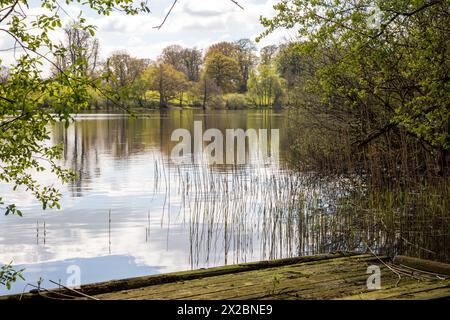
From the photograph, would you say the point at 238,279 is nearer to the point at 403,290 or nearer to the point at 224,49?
the point at 403,290

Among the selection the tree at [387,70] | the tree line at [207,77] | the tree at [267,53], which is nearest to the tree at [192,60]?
the tree line at [207,77]

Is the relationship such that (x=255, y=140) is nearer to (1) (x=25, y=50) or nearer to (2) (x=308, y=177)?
(2) (x=308, y=177)

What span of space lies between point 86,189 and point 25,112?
12.3 m

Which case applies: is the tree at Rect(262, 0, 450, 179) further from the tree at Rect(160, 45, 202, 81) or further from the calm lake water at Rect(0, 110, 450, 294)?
the tree at Rect(160, 45, 202, 81)

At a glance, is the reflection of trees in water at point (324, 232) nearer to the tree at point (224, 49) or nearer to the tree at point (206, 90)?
the tree at point (206, 90)

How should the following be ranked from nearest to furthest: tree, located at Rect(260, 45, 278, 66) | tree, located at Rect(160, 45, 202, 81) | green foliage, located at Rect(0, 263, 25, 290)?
green foliage, located at Rect(0, 263, 25, 290) → tree, located at Rect(260, 45, 278, 66) → tree, located at Rect(160, 45, 202, 81)

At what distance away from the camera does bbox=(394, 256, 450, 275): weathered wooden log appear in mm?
5062

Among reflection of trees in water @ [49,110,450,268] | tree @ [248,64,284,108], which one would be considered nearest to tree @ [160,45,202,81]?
tree @ [248,64,284,108]

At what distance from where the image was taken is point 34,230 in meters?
11.2

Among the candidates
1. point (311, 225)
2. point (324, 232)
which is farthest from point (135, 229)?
point (324, 232)

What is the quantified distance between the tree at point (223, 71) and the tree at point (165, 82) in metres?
6.76

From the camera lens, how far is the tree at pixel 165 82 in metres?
81.3

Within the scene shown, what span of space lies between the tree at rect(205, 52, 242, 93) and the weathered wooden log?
274 feet

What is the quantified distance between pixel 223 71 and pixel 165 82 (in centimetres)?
1249
